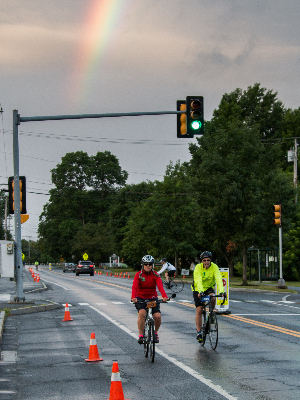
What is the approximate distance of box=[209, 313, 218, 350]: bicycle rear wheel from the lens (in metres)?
11.5

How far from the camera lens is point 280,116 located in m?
78.6

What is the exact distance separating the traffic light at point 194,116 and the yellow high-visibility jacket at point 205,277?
20.7 feet

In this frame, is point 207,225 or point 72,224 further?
point 72,224

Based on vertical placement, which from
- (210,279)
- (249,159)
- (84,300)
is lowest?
(84,300)

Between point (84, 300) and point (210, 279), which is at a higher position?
point (210, 279)

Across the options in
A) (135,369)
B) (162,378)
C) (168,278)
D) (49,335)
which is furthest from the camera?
(168,278)

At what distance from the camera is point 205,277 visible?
11.8 m

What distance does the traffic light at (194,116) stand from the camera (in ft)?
56.5

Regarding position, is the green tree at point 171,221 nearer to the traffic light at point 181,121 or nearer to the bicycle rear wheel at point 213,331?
the traffic light at point 181,121

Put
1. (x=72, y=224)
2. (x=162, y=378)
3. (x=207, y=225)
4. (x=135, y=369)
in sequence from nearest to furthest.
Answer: (x=162, y=378) < (x=135, y=369) < (x=207, y=225) < (x=72, y=224)

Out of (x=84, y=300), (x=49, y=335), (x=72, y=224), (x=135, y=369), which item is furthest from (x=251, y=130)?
(x=72, y=224)

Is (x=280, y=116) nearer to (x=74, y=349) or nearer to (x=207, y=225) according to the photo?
(x=207, y=225)

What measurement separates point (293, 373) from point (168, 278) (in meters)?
19.2

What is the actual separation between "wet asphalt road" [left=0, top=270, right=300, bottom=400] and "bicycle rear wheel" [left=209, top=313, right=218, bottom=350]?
0.64 feet
